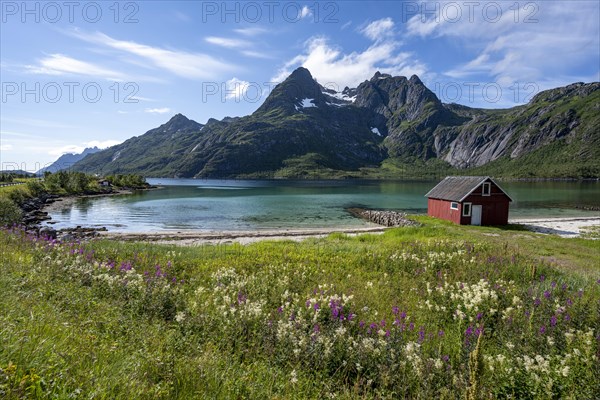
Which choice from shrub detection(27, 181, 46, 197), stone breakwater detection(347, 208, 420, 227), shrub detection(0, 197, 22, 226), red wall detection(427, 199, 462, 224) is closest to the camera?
shrub detection(0, 197, 22, 226)

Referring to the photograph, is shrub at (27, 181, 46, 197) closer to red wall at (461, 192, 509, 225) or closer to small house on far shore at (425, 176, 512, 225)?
small house on far shore at (425, 176, 512, 225)

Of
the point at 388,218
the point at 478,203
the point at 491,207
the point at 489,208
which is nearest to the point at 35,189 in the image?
the point at 388,218

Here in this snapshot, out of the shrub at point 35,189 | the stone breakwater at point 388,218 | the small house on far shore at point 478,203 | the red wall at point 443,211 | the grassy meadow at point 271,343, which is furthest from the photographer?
the shrub at point 35,189

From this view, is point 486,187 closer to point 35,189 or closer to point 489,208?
point 489,208

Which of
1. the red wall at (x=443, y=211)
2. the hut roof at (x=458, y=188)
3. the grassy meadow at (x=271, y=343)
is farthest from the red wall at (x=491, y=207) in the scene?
the grassy meadow at (x=271, y=343)

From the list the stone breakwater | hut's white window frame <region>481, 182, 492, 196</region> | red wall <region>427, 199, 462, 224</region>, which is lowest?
the stone breakwater

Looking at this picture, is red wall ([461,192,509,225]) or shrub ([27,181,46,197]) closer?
red wall ([461,192,509,225])

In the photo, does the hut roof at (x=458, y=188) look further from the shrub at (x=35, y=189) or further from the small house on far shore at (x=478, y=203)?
the shrub at (x=35, y=189)

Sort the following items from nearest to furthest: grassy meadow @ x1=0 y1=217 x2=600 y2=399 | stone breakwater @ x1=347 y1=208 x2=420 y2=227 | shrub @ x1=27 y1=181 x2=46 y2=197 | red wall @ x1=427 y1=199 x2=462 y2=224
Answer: grassy meadow @ x1=0 y1=217 x2=600 y2=399 → red wall @ x1=427 y1=199 x2=462 y2=224 → stone breakwater @ x1=347 y1=208 x2=420 y2=227 → shrub @ x1=27 y1=181 x2=46 y2=197

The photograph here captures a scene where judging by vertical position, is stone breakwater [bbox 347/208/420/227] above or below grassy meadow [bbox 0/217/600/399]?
below

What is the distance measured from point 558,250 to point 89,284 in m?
30.6

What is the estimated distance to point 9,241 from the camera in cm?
1391

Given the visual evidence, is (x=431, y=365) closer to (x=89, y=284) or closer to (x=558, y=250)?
(x=89, y=284)

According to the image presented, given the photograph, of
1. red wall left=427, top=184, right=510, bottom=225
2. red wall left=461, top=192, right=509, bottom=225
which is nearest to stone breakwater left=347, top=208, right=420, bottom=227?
red wall left=427, top=184, right=510, bottom=225
